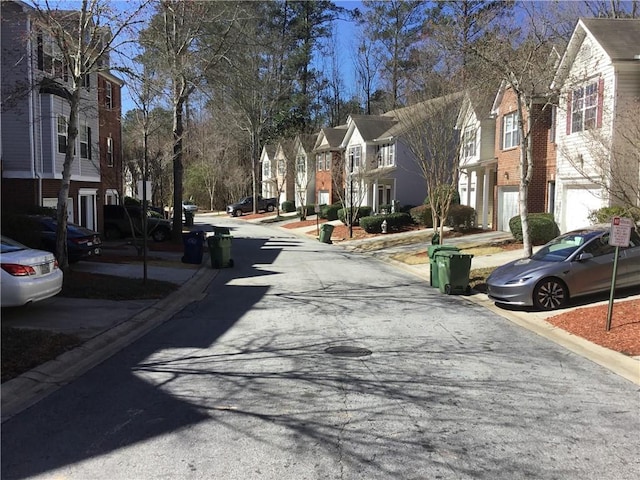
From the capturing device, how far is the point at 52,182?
2119cm

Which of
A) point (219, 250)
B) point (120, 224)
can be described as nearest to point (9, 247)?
point (219, 250)

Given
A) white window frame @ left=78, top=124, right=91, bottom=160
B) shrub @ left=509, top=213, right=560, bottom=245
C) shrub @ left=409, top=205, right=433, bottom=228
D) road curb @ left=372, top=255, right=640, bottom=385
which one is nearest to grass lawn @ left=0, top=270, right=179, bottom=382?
road curb @ left=372, top=255, right=640, bottom=385

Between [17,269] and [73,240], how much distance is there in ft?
26.1

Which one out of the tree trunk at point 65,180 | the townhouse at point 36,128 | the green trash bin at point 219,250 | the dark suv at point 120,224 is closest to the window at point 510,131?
the green trash bin at point 219,250

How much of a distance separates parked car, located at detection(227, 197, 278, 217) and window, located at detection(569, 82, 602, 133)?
39774mm

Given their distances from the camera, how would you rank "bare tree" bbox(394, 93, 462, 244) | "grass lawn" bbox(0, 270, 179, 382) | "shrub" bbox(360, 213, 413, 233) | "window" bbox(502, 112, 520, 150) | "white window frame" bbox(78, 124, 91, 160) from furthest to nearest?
"shrub" bbox(360, 213, 413, 233) → "window" bbox(502, 112, 520, 150) → "white window frame" bbox(78, 124, 91, 160) → "bare tree" bbox(394, 93, 462, 244) → "grass lawn" bbox(0, 270, 179, 382)

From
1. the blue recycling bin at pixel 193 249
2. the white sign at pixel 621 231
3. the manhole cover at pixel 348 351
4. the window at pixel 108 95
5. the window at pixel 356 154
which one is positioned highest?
the window at pixel 108 95

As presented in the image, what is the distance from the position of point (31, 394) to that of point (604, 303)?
9556 mm

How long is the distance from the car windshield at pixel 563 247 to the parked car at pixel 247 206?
45.1 metres

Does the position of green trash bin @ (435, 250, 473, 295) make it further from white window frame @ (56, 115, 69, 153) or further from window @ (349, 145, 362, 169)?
window @ (349, 145, 362, 169)

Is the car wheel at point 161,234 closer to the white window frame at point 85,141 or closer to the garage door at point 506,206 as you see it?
the white window frame at point 85,141

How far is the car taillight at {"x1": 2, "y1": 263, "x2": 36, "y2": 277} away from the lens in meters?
8.41

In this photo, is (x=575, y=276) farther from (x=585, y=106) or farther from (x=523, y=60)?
(x=585, y=106)

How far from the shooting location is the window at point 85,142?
76.9ft
